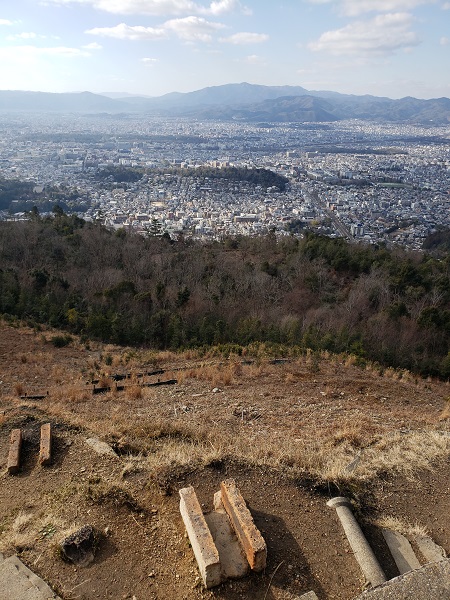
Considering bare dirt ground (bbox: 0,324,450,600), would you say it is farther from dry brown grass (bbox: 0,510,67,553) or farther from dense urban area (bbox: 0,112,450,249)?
dense urban area (bbox: 0,112,450,249)

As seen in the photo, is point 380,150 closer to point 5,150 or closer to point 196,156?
point 196,156

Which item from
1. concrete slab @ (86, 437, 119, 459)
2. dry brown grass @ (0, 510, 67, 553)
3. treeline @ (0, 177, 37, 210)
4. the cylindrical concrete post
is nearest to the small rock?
dry brown grass @ (0, 510, 67, 553)

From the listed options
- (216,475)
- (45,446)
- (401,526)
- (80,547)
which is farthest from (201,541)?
(45,446)

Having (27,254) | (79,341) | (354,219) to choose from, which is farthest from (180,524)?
(354,219)

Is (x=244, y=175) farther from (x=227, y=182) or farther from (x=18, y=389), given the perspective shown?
(x=18, y=389)

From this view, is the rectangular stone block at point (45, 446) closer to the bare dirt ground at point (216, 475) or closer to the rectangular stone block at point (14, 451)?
the bare dirt ground at point (216, 475)

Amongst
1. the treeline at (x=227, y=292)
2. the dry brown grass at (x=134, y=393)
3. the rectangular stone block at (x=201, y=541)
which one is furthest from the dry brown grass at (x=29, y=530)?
the treeline at (x=227, y=292)
